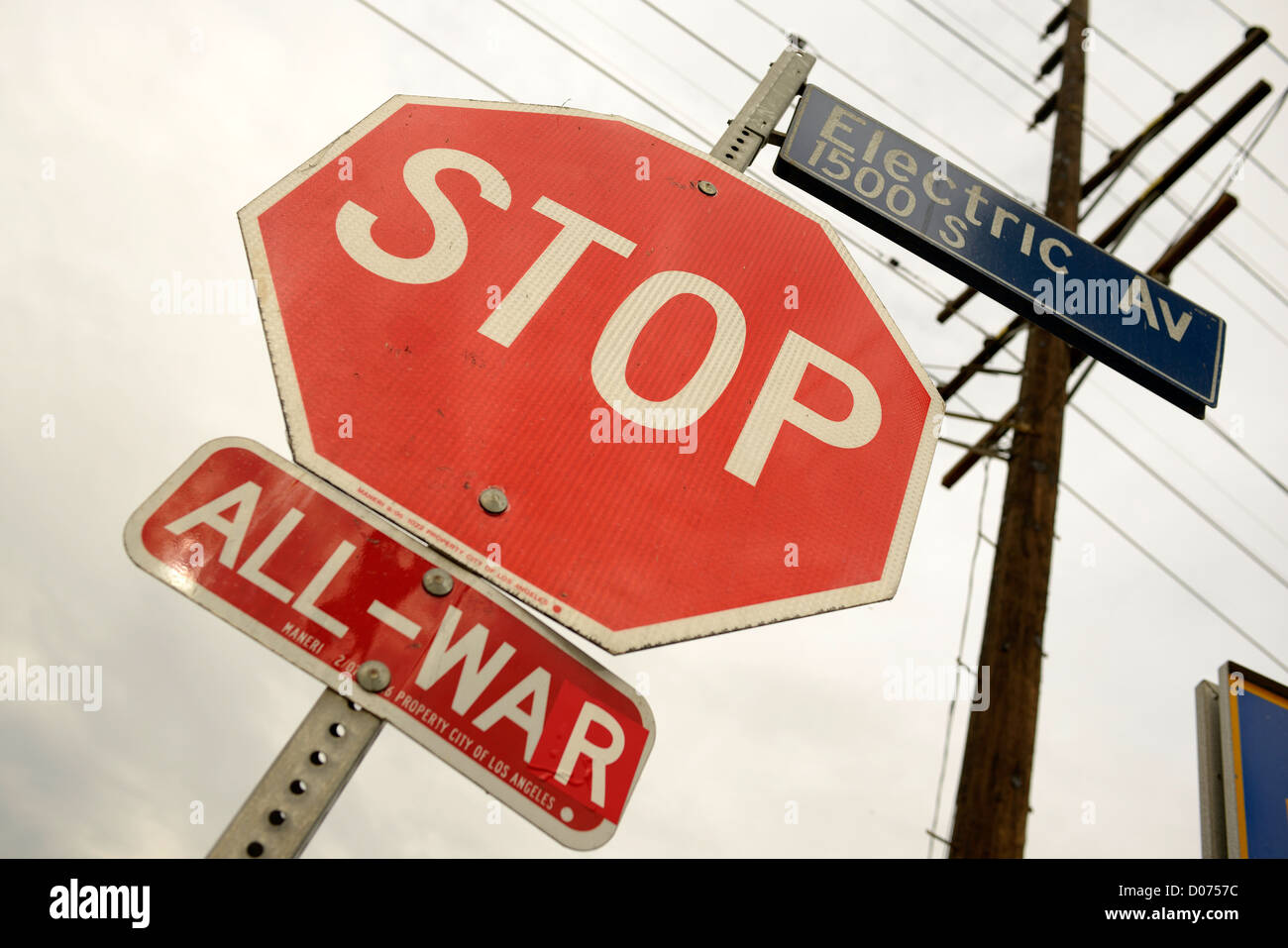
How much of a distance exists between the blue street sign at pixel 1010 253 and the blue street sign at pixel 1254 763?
2.99 ft

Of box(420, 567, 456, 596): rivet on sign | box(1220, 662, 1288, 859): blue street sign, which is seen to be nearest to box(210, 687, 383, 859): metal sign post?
box(420, 567, 456, 596): rivet on sign

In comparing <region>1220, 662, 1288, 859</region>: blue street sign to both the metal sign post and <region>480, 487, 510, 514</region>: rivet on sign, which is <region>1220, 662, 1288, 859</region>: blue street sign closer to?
<region>480, 487, 510, 514</region>: rivet on sign

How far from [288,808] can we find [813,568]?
0.82 meters

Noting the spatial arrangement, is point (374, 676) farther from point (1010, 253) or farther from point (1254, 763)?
point (1254, 763)

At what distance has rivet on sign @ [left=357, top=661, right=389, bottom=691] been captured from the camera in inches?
39.6

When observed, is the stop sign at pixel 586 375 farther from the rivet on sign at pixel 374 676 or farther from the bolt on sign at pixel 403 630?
the rivet on sign at pixel 374 676

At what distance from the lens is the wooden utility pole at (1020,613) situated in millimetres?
3930

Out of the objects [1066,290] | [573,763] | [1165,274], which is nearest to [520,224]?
[573,763]

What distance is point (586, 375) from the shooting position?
52.9 inches

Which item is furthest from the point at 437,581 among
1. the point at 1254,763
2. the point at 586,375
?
the point at 1254,763

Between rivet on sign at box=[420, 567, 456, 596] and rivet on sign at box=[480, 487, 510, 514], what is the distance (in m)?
0.11

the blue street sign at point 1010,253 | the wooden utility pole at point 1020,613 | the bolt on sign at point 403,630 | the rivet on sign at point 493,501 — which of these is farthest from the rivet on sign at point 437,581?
the wooden utility pole at point 1020,613

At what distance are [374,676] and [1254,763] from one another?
2.68 meters
